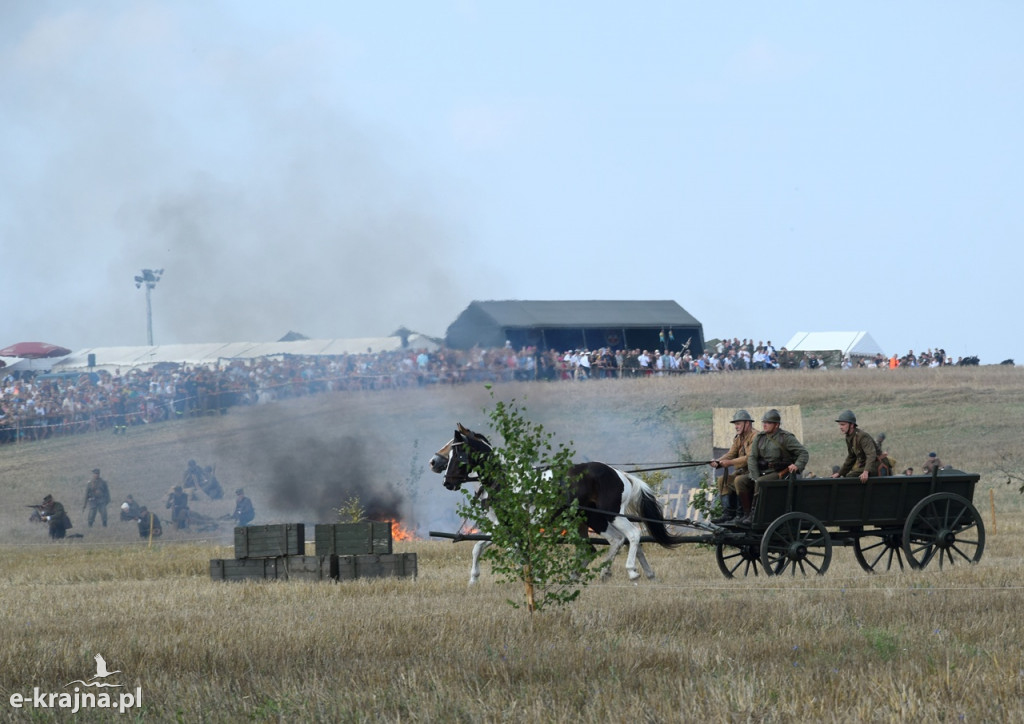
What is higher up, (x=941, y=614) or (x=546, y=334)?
(x=546, y=334)

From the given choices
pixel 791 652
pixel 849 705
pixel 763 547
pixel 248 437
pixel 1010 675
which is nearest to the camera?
pixel 849 705

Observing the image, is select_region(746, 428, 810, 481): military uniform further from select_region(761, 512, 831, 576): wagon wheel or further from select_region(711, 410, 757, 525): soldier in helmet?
select_region(761, 512, 831, 576): wagon wheel

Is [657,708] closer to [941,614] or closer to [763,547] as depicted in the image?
[941,614]

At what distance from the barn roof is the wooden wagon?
3563 centimetres

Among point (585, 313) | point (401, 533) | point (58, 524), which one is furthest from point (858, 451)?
point (585, 313)

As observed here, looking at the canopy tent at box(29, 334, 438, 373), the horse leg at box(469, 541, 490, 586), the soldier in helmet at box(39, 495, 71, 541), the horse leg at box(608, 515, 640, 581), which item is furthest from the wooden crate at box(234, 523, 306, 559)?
the canopy tent at box(29, 334, 438, 373)

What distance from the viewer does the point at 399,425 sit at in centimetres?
3978

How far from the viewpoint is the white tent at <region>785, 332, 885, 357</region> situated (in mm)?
58281

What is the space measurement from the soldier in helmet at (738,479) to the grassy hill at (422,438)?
14931mm

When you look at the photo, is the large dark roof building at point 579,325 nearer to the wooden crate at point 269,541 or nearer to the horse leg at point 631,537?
the wooden crate at point 269,541

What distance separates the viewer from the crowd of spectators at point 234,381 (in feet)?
140

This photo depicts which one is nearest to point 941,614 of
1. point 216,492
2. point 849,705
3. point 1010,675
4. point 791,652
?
point 791,652

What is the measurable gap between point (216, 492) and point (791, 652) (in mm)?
28402

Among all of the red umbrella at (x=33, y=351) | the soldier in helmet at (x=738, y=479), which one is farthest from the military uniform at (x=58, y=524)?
the red umbrella at (x=33, y=351)
